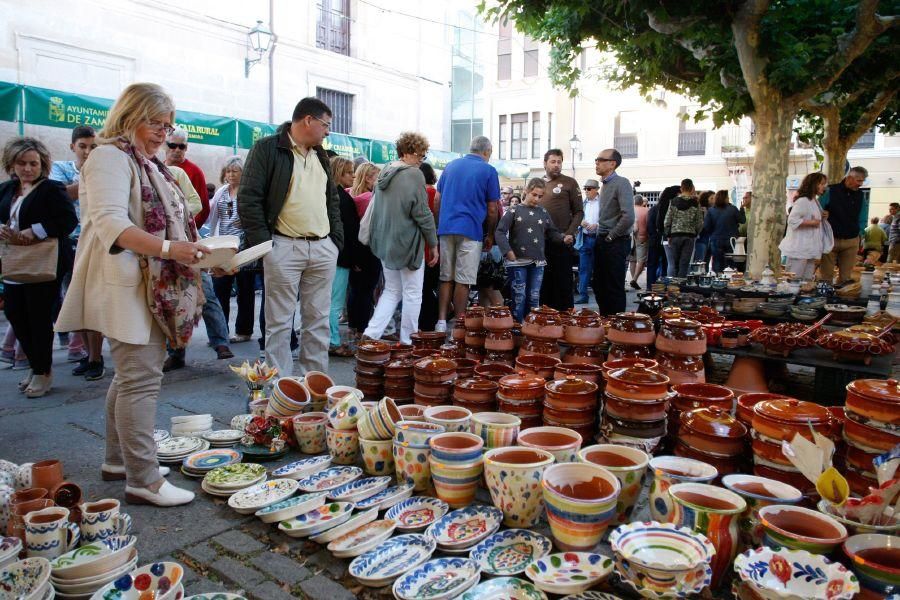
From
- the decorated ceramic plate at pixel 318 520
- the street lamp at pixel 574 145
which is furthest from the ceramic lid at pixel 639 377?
the street lamp at pixel 574 145

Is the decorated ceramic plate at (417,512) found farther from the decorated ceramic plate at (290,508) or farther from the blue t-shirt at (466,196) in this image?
the blue t-shirt at (466,196)

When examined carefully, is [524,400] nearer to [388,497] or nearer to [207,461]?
[388,497]

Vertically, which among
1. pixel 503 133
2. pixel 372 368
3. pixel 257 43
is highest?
pixel 503 133

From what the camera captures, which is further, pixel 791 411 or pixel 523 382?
pixel 523 382

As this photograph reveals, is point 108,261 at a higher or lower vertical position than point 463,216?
lower

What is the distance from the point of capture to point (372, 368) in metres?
3.39

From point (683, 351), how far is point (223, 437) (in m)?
2.41

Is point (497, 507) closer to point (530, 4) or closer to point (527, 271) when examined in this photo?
point (527, 271)

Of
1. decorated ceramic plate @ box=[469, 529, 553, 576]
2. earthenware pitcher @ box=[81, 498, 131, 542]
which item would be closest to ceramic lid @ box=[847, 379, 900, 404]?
decorated ceramic plate @ box=[469, 529, 553, 576]

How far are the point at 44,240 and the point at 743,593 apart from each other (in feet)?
14.6

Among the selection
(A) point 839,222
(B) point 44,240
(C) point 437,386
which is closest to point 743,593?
(C) point 437,386

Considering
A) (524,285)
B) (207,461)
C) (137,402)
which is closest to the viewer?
(137,402)

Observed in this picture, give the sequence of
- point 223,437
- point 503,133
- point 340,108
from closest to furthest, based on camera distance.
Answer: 1. point 223,437
2. point 340,108
3. point 503,133

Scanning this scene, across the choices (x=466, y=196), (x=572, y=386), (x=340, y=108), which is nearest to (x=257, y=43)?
(x=340, y=108)
